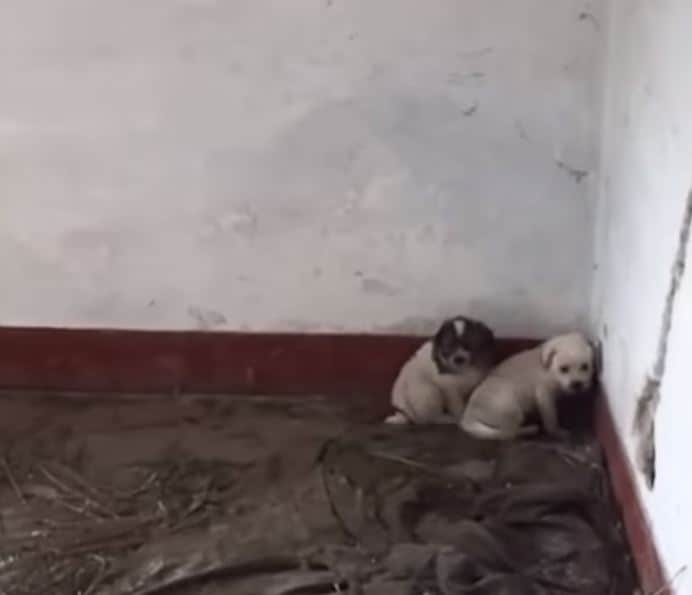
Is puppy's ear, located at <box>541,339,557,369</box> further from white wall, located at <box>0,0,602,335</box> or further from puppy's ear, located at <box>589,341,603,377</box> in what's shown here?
white wall, located at <box>0,0,602,335</box>

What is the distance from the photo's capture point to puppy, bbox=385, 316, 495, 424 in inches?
101

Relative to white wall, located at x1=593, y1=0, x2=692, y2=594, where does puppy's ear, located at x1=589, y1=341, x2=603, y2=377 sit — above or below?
below

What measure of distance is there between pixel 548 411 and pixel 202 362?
73 cm

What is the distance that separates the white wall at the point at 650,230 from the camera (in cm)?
186

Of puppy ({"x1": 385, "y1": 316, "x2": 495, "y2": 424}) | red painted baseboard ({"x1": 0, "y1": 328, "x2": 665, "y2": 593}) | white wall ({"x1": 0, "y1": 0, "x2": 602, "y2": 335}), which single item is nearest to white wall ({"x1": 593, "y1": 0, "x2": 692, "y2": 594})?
white wall ({"x1": 0, "y1": 0, "x2": 602, "y2": 335})

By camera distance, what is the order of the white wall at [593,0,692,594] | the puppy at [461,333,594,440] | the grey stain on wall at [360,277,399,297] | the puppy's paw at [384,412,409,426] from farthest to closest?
the grey stain on wall at [360,277,399,297]
the puppy's paw at [384,412,409,426]
the puppy at [461,333,594,440]
the white wall at [593,0,692,594]

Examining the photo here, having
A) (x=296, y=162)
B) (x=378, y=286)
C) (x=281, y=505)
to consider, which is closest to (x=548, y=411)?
(x=378, y=286)

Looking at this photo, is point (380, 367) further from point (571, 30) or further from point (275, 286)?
point (571, 30)

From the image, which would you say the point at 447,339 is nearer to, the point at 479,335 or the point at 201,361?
the point at 479,335

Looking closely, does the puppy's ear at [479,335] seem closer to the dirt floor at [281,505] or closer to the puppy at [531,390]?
the puppy at [531,390]

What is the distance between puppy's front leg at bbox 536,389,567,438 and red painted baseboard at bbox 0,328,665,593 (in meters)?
0.23

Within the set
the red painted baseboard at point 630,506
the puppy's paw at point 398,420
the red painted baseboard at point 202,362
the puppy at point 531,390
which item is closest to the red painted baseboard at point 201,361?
the red painted baseboard at point 202,362

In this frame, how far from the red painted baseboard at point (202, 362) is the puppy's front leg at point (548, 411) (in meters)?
0.23

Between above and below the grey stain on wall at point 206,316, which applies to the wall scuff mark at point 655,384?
above
